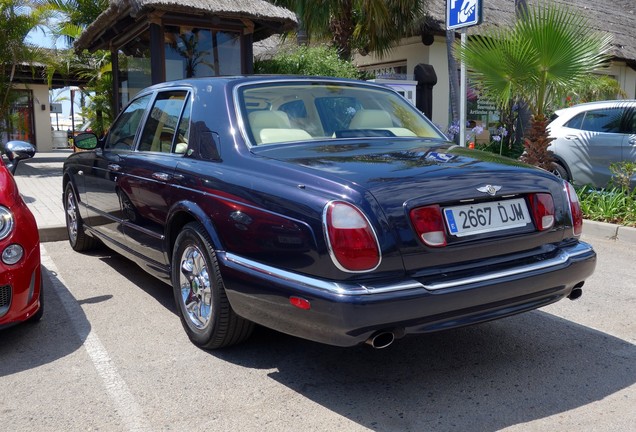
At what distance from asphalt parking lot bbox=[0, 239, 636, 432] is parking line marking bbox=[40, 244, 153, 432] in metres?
0.01

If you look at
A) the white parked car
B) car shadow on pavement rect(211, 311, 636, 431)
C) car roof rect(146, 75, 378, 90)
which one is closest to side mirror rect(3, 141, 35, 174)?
car roof rect(146, 75, 378, 90)

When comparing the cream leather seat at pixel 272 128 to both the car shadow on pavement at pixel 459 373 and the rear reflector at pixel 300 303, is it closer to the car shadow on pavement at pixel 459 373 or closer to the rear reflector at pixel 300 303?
the rear reflector at pixel 300 303

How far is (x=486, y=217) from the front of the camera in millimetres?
3035

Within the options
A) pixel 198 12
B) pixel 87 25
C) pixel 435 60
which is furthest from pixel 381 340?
pixel 87 25

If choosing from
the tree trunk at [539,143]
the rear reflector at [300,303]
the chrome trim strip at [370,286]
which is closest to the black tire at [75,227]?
the chrome trim strip at [370,286]

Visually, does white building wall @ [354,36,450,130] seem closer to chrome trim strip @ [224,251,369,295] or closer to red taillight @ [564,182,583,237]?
red taillight @ [564,182,583,237]

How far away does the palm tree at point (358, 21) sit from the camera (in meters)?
12.8

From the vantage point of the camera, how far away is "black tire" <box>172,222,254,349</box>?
3.38 m

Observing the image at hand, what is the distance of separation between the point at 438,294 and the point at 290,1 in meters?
11.3

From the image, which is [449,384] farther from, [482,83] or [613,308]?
[482,83]

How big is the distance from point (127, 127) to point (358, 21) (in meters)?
10.0

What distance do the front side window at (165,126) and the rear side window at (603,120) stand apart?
6595 millimetres

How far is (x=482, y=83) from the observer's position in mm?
8141

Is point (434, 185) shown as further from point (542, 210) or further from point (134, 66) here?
point (134, 66)
